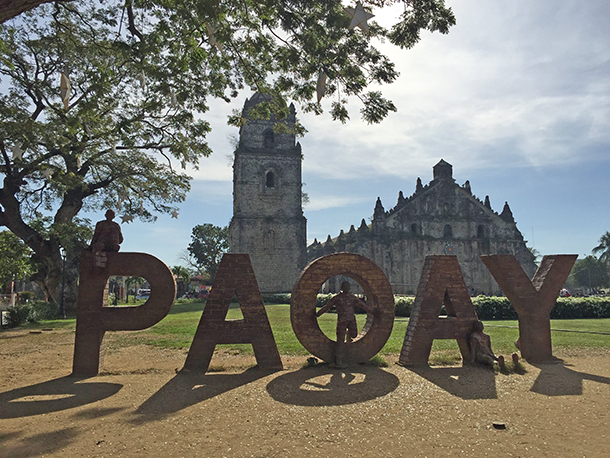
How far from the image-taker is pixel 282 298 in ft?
93.6

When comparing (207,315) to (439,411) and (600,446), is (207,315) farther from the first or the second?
(600,446)

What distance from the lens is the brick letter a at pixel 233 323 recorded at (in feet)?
21.4

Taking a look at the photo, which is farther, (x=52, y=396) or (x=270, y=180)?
(x=270, y=180)

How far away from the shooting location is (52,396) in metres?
5.27

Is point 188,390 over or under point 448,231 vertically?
under

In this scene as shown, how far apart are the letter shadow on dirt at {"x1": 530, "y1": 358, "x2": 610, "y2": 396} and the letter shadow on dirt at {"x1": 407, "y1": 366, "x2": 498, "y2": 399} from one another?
0.64 meters

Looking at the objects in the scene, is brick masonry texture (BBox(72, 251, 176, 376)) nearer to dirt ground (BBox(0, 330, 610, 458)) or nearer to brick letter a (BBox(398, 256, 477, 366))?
dirt ground (BBox(0, 330, 610, 458))

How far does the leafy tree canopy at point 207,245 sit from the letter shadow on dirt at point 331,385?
4882 cm

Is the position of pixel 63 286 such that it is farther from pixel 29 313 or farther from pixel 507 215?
pixel 507 215

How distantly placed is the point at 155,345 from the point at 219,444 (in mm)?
6868

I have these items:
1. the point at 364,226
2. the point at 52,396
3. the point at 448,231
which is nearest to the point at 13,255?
the point at 52,396

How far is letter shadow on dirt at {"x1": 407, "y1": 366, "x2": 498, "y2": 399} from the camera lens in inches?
211

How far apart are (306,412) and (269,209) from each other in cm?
2710

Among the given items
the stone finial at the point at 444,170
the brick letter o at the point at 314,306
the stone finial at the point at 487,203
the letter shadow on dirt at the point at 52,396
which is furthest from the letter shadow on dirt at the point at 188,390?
the stone finial at the point at 487,203
